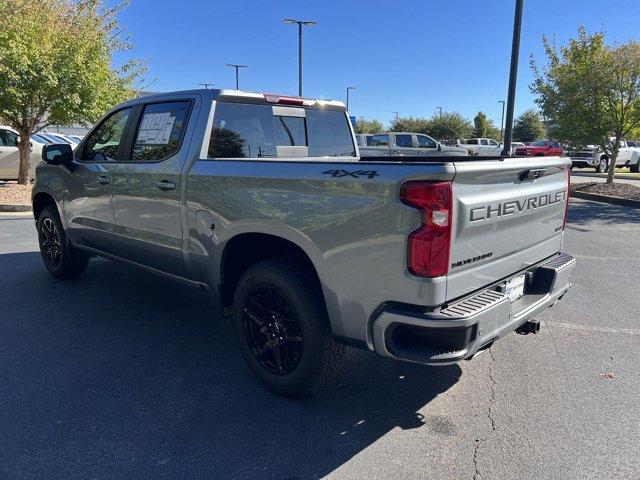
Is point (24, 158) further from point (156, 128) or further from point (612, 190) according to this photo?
point (612, 190)

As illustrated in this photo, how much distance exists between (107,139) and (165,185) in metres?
1.30

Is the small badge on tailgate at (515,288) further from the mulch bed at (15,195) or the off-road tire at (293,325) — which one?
the mulch bed at (15,195)

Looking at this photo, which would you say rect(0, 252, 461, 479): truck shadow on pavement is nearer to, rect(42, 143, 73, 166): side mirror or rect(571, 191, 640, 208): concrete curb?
rect(42, 143, 73, 166): side mirror

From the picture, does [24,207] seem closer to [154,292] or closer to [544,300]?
[154,292]

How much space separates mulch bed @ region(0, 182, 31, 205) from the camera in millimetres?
11602

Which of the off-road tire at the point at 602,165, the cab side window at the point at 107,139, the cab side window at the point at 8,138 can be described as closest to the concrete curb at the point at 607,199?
the cab side window at the point at 107,139

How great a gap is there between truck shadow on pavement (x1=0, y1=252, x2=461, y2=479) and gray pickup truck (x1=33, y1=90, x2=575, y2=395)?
0.99ft

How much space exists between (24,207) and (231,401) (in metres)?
10.4

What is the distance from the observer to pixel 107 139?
15.0ft

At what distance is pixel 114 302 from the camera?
4969mm

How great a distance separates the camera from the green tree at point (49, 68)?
10695 millimetres

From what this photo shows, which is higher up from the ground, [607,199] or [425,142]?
[425,142]

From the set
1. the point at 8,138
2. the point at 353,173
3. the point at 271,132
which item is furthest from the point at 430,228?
the point at 8,138

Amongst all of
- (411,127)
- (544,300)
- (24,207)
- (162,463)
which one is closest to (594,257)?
(544,300)
